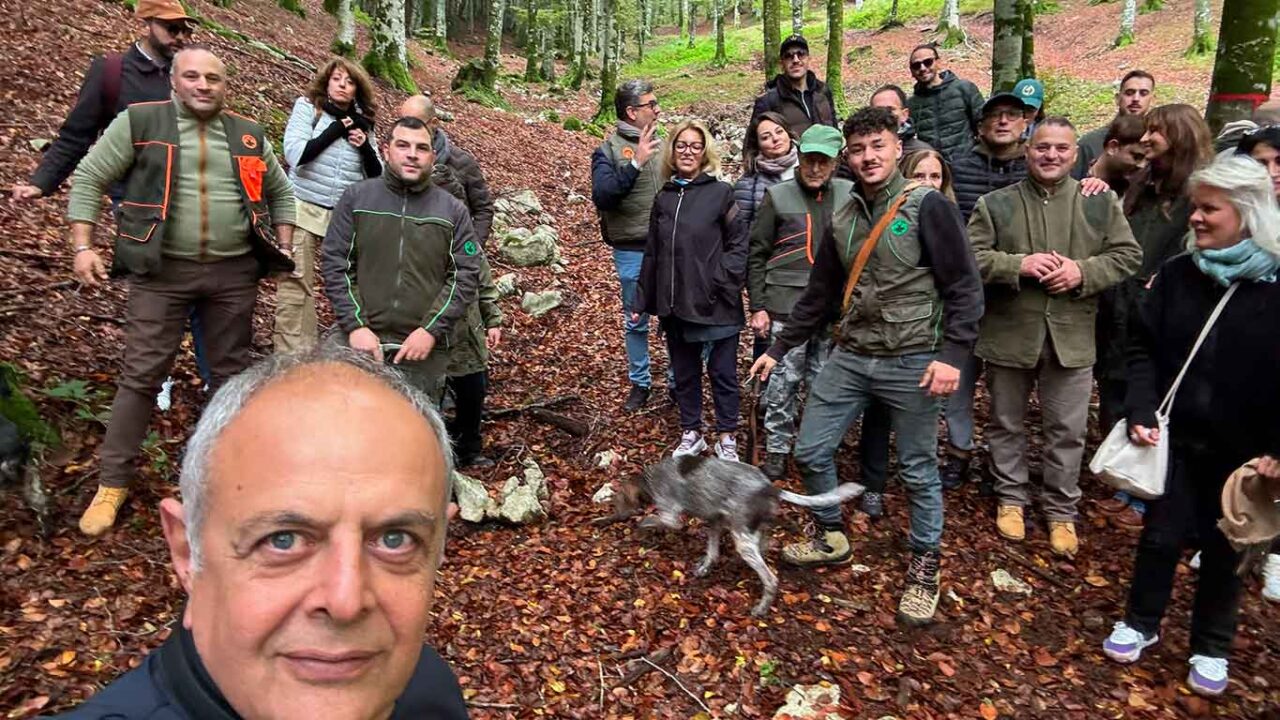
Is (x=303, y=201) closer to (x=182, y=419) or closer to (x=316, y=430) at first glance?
(x=182, y=419)

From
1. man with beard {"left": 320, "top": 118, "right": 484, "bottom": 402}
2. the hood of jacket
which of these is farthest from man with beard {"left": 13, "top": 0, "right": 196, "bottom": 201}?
the hood of jacket

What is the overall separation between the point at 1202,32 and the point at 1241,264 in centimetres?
2452

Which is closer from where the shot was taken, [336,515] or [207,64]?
[336,515]

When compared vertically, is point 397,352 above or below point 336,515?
below

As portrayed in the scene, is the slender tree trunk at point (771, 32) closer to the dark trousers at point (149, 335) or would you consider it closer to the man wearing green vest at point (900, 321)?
the man wearing green vest at point (900, 321)

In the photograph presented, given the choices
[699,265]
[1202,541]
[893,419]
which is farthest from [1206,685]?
[699,265]

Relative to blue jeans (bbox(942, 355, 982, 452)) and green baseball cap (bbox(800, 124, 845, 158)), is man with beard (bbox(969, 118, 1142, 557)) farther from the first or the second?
green baseball cap (bbox(800, 124, 845, 158))

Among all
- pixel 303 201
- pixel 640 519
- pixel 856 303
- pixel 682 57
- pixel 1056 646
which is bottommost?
pixel 1056 646

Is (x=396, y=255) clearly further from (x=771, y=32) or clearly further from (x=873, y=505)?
(x=771, y=32)

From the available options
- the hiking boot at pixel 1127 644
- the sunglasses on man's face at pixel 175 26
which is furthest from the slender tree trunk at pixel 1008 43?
the sunglasses on man's face at pixel 175 26

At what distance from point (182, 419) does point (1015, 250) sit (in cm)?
557

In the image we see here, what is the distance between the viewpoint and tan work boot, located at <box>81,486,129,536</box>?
3.88 m

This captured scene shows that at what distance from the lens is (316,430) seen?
51.1 inches

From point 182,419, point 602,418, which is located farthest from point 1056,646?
point 182,419
